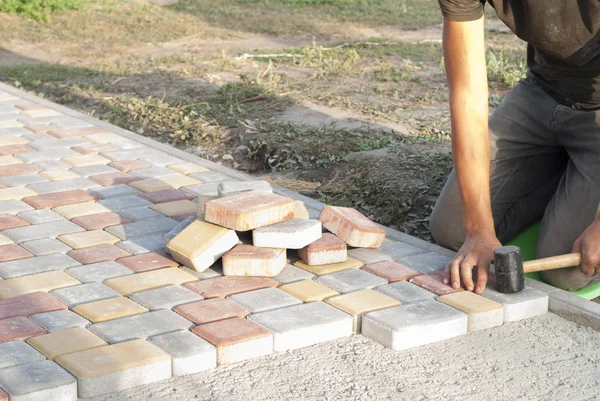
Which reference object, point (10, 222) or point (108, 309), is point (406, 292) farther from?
point (10, 222)

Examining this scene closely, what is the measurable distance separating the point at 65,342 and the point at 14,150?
2.68 m

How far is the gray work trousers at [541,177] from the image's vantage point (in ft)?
13.5

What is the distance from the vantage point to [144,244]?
4086mm

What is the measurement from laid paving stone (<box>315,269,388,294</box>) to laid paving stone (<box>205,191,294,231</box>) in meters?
0.31

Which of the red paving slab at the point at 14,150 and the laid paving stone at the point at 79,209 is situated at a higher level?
the red paving slab at the point at 14,150

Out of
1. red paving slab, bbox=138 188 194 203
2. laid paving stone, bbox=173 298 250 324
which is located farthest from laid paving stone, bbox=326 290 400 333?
red paving slab, bbox=138 188 194 203

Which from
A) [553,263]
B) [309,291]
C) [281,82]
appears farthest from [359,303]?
[281,82]

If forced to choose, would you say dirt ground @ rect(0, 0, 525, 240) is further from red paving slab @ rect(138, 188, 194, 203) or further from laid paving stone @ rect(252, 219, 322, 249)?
laid paving stone @ rect(252, 219, 322, 249)

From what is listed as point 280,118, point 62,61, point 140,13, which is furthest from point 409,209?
point 140,13

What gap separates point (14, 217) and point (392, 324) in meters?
2.02

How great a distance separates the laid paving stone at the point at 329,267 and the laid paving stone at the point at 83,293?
78cm

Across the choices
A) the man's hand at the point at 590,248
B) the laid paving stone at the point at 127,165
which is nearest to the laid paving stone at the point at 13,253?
the laid paving stone at the point at 127,165

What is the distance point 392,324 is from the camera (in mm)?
3287

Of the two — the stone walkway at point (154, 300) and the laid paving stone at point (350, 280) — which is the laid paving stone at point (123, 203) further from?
the laid paving stone at point (350, 280)
